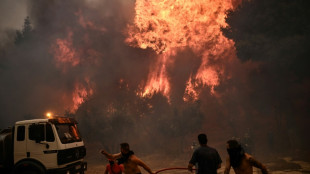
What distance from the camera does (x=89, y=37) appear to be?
1943 inches

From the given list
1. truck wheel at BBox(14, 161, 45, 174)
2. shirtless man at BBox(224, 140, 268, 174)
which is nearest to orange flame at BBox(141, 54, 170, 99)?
truck wheel at BBox(14, 161, 45, 174)

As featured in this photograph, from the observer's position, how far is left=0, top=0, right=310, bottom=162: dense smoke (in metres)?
28.9

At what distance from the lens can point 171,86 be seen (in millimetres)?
44688

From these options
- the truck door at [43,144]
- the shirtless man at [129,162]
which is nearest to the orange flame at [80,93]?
the truck door at [43,144]

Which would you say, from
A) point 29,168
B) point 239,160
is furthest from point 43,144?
point 239,160

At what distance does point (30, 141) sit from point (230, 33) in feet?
90.4

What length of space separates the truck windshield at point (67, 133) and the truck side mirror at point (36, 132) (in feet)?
2.03

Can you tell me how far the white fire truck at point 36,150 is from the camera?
9609mm

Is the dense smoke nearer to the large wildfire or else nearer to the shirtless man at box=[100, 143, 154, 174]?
the large wildfire

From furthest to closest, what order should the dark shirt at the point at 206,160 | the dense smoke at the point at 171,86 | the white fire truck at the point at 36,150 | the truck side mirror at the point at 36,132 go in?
the dense smoke at the point at 171,86, the truck side mirror at the point at 36,132, the white fire truck at the point at 36,150, the dark shirt at the point at 206,160

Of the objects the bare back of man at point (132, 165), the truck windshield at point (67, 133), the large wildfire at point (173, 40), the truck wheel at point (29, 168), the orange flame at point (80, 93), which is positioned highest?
the large wildfire at point (173, 40)

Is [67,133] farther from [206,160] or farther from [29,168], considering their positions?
[206,160]

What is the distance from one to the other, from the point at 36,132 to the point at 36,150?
28.3 inches

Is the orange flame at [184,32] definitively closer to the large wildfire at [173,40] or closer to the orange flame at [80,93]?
the large wildfire at [173,40]
